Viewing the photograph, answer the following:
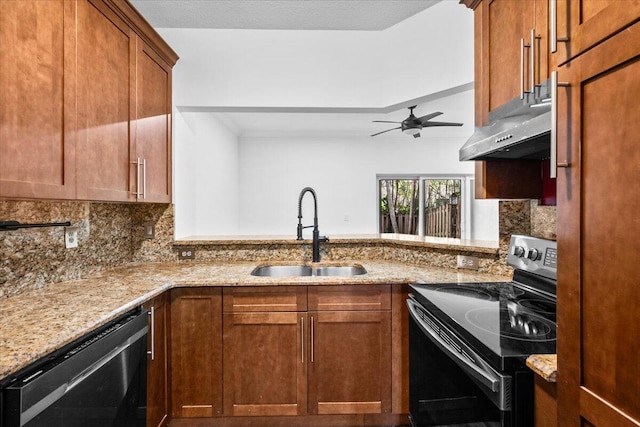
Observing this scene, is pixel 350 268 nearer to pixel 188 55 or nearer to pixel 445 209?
pixel 188 55

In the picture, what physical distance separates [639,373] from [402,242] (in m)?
1.76

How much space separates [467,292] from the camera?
1603 millimetres

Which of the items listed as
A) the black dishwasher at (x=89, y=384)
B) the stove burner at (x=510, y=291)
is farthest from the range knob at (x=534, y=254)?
the black dishwasher at (x=89, y=384)

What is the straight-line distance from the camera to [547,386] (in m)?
0.89

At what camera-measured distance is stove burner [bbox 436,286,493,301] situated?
155 cm

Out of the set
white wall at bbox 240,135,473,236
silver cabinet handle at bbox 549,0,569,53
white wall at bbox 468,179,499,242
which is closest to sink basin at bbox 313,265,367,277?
silver cabinet handle at bbox 549,0,569,53

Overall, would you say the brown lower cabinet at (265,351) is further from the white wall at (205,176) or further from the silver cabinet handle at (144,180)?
the white wall at (205,176)

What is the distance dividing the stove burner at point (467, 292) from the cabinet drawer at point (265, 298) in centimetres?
76

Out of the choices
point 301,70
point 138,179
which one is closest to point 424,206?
point 301,70

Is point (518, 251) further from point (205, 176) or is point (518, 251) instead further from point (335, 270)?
point (205, 176)

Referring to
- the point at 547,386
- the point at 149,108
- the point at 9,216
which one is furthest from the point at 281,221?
the point at 547,386

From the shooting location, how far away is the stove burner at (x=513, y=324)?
111 centimetres

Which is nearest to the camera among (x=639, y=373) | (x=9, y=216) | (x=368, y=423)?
(x=639, y=373)

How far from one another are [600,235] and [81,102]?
1793mm
